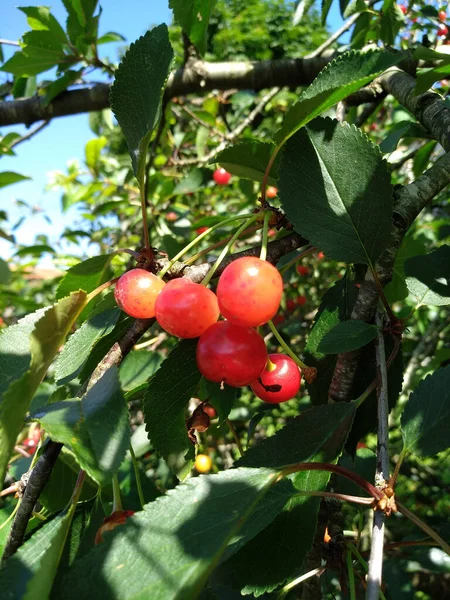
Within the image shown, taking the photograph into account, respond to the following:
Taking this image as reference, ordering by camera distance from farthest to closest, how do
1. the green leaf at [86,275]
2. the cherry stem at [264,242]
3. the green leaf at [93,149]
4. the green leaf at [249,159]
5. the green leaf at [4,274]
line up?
the green leaf at [93,149], the green leaf at [4,274], the green leaf at [86,275], the green leaf at [249,159], the cherry stem at [264,242]

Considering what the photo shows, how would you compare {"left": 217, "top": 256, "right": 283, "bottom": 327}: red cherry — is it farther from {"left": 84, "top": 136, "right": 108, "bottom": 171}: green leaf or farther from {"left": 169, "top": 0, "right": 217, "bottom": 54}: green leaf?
{"left": 84, "top": 136, "right": 108, "bottom": 171}: green leaf

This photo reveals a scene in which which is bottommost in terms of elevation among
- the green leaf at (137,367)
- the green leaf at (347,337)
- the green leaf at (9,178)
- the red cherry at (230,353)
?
the green leaf at (137,367)

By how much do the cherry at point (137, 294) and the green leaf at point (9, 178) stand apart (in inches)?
55.6

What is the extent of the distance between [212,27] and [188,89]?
8.68 m

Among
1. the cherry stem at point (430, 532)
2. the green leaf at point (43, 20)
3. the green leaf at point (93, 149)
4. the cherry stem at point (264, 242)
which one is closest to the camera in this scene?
the cherry stem at point (430, 532)

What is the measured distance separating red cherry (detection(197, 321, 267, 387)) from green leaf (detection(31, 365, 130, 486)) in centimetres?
15

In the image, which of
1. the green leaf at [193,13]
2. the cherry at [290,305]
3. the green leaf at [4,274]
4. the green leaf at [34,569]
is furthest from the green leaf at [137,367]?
the cherry at [290,305]

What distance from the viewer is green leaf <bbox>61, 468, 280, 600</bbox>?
0.48 metres

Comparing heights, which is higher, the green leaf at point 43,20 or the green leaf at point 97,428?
the green leaf at point 43,20

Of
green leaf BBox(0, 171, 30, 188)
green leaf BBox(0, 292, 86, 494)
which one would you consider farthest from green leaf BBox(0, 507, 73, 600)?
green leaf BBox(0, 171, 30, 188)

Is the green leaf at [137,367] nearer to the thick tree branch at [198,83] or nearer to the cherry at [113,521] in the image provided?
the cherry at [113,521]

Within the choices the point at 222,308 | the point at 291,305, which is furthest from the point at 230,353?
the point at 291,305

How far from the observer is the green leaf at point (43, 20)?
71.0 inches

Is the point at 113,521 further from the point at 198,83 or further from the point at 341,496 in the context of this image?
the point at 198,83
